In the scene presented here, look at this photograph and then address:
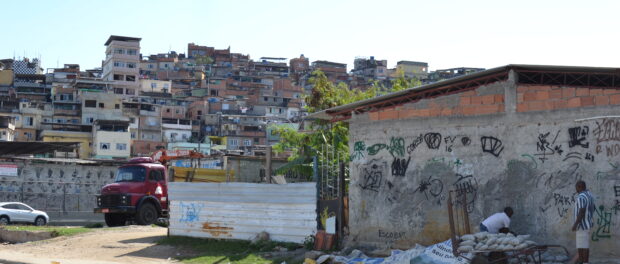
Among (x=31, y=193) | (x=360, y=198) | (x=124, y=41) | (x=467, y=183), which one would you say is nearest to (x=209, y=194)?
(x=360, y=198)

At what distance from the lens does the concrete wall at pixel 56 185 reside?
43500mm

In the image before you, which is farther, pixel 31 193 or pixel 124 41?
pixel 124 41

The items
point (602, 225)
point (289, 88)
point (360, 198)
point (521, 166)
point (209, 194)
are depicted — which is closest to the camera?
point (602, 225)

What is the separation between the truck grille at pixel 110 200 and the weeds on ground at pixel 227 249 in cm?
831

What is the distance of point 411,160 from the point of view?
49.0 feet

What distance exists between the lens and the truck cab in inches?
1068

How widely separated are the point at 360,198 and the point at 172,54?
473 feet

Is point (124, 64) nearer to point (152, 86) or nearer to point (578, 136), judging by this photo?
point (152, 86)

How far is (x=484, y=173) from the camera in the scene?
1373 centimetres

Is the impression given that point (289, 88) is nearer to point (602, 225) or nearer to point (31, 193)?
point (31, 193)

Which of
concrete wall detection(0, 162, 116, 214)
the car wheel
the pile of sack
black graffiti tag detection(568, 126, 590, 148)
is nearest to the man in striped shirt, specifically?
the pile of sack

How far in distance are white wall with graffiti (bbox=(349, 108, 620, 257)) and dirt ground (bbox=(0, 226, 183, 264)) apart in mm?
5246

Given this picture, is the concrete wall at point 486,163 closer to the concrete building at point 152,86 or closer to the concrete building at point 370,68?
the concrete building at point 152,86

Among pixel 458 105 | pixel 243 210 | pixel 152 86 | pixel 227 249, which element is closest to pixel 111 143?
pixel 152 86
